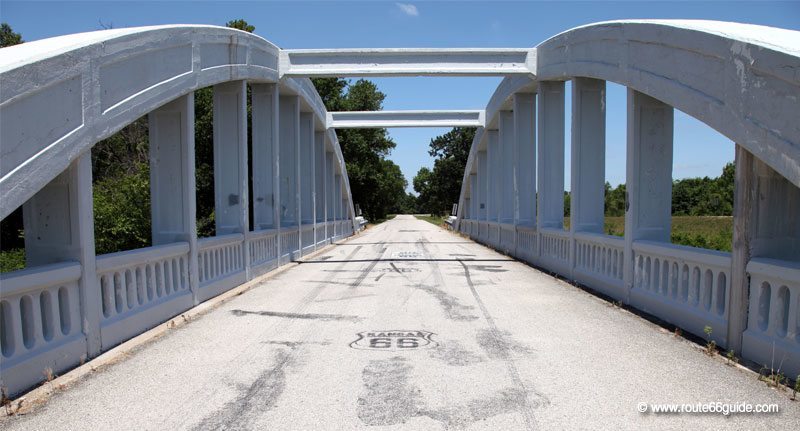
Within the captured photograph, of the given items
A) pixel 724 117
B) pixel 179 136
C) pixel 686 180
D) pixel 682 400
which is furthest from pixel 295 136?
pixel 686 180

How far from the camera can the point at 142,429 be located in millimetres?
4055

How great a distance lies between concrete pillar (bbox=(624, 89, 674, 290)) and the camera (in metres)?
8.51

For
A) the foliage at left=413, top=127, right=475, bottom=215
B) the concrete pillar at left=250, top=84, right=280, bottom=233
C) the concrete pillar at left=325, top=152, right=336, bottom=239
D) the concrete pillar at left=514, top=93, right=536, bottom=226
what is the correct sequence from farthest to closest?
the foliage at left=413, top=127, right=475, bottom=215, the concrete pillar at left=325, top=152, right=336, bottom=239, the concrete pillar at left=514, top=93, right=536, bottom=226, the concrete pillar at left=250, top=84, right=280, bottom=233

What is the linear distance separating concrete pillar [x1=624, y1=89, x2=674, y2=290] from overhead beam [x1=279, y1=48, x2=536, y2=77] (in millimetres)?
6419

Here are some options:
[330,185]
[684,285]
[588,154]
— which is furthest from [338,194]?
[684,285]

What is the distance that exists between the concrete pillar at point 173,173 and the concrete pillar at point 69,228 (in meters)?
2.72

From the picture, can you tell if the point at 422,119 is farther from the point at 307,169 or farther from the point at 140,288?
the point at 140,288

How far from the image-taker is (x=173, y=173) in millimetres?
8672

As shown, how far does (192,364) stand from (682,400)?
14.2 ft

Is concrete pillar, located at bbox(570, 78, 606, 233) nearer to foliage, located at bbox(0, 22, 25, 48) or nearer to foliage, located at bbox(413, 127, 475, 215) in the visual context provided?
foliage, located at bbox(0, 22, 25, 48)

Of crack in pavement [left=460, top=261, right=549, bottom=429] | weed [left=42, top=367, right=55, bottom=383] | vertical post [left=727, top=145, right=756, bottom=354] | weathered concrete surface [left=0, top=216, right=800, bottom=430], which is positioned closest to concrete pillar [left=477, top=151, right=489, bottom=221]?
crack in pavement [left=460, top=261, right=549, bottom=429]

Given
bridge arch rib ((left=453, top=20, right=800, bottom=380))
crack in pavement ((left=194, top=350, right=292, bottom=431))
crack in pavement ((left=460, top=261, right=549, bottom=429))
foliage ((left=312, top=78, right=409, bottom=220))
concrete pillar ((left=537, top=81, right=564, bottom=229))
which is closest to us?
crack in pavement ((left=194, top=350, right=292, bottom=431))

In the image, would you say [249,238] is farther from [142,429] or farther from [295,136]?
[142,429]

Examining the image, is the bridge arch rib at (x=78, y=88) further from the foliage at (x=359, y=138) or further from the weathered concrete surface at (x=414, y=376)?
the foliage at (x=359, y=138)
